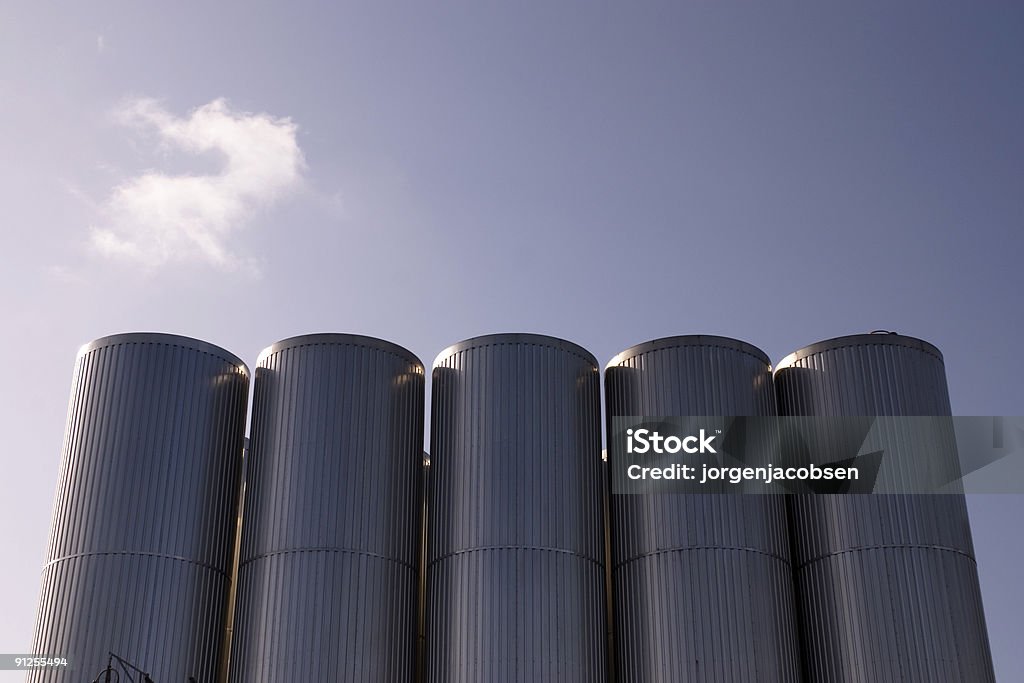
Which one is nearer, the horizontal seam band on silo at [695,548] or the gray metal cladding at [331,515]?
the gray metal cladding at [331,515]

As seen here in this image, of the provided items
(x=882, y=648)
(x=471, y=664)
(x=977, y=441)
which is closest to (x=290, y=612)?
(x=471, y=664)

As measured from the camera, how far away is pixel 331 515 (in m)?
42.3

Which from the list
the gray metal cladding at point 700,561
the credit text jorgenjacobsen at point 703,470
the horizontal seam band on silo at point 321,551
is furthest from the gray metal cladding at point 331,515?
the credit text jorgenjacobsen at point 703,470

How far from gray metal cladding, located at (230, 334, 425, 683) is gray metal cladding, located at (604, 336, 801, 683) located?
775 centimetres

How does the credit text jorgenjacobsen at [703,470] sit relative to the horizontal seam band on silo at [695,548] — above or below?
above

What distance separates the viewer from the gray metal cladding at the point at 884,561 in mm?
40281

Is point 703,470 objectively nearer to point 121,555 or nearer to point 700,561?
point 700,561

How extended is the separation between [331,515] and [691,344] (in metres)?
14.7

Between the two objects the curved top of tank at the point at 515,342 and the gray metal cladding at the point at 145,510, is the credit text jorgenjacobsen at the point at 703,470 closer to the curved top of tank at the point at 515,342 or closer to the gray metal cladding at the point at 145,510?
the curved top of tank at the point at 515,342

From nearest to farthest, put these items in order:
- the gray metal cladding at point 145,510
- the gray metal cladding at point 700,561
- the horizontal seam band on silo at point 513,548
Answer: the gray metal cladding at point 700,561
the gray metal cladding at point 145,510
the horizontal seam band on silo at point 513,548

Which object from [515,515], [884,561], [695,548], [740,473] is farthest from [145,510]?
[884,561]

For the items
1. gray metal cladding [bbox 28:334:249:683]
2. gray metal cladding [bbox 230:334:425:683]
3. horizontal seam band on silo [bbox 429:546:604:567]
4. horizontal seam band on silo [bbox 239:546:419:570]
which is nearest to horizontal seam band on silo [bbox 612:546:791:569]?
horizontal seam band on silo [bbox 429:546:604:567]

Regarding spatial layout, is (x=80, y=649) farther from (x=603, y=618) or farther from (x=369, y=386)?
(x=603, y=618)

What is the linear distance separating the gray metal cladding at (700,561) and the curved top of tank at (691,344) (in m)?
0.05
